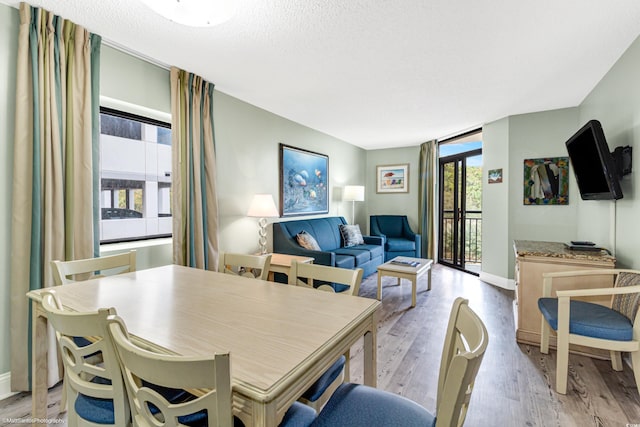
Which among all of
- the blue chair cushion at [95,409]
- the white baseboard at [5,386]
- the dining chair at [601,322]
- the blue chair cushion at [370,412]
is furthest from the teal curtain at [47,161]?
the dining chair at [601,322]

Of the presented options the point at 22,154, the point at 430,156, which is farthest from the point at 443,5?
the point at 430,156

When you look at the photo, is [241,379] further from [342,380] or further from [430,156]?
[430,156]

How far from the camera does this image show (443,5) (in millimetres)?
1827

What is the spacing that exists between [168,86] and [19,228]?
5.27 feet

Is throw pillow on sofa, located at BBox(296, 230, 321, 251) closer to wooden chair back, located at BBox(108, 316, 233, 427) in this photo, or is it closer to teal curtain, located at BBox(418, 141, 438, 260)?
teal curtain, located at BBox(418, 141, 438, 260)

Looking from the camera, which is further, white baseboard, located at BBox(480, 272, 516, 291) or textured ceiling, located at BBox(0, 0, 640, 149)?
white baseboard, located at BBox(480, 272, 516, 291)

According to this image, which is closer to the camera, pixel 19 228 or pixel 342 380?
pixel 342 380

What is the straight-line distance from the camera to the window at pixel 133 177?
2475mm

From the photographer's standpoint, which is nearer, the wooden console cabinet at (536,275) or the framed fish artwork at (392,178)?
the wooden console cabinet at (536,275)

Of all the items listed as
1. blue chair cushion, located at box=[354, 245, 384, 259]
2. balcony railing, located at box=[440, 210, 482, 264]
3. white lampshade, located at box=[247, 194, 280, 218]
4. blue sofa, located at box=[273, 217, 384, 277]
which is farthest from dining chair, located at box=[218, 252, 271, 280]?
balcony railing, located at box=[440, 210, 482, 264]

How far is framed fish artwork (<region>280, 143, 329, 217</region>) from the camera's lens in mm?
4309

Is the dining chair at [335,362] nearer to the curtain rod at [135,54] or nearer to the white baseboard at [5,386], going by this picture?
the white baseboard at [5,386]

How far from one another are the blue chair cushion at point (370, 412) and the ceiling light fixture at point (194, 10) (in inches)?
72.3

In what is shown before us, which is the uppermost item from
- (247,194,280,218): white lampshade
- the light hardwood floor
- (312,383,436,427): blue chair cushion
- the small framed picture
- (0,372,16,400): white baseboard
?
the small framed picture
